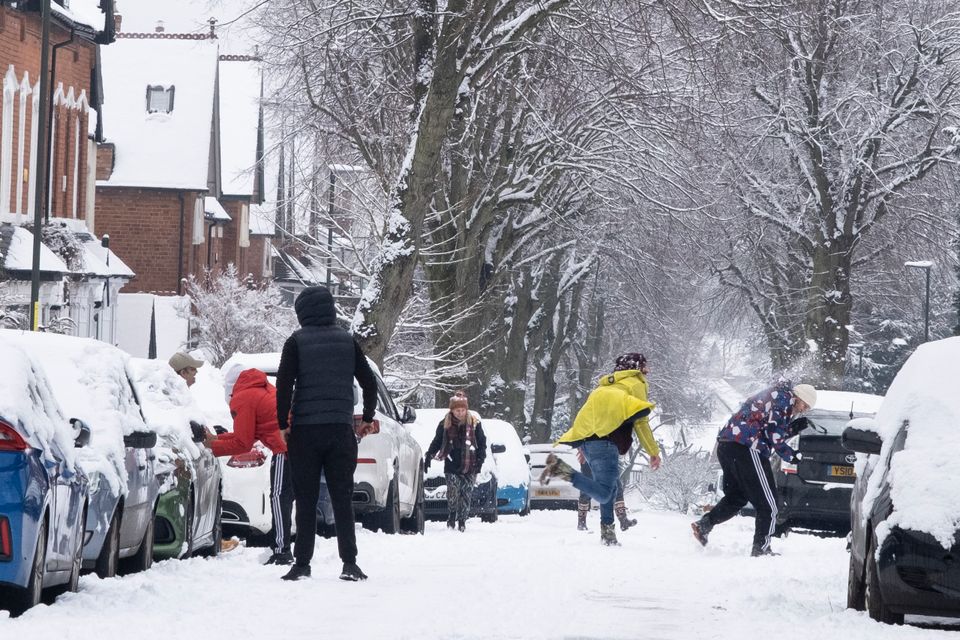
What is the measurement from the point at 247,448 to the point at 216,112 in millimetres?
50169

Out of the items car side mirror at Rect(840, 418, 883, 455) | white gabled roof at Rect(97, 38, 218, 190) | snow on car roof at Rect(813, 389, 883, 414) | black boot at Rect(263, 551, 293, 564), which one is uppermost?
white gabled roof at Rect(97, 38, 218, 190)

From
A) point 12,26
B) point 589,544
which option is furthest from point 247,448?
point 12,26

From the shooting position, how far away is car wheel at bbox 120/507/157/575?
39.1 ft

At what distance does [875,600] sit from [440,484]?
52.0 feet

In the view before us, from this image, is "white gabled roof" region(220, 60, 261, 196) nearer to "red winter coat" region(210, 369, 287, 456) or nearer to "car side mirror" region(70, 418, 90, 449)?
"red winter coat" region(210, 369, 287, 456)

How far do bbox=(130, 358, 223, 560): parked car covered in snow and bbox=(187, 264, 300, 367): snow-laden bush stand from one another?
38.8m

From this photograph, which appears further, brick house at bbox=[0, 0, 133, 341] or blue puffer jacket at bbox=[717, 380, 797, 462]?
brick house at bbox=[0, 0, 133, 341]

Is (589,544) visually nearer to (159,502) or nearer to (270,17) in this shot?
(159,502)

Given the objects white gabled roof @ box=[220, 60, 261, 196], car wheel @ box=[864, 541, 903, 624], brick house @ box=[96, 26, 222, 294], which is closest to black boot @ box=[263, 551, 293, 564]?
car wheel @ box=[864, 541, 903, 624]

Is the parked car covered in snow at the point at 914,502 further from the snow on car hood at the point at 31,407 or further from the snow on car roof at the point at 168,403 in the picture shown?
the snow on car roof at the point at 168,403

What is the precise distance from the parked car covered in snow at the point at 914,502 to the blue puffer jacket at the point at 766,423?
6052 mm

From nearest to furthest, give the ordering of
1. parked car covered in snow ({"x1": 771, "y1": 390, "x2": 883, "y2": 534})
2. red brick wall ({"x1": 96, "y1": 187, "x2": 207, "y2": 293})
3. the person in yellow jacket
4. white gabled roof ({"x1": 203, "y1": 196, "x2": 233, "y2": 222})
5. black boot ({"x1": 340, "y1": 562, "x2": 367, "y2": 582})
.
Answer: black boot ({"x1": 340, "y1": 562, "x2": 367, "y2": 582})
the person in yellow jacket
parked car covered in snow ({"x1": 771, "y1": 390, "x2": 883, "y2": 534})
red brick wall ({"x1": 96, "y1": 187, "x2": 207, "y2": 293})
white gabled roof ({"x1": 203, "y1": 196, "x2": 233, "y2": 222})

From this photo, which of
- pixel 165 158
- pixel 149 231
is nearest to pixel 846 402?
pixel 149 231

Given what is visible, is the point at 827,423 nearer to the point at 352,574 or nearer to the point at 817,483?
the point at 817,483
